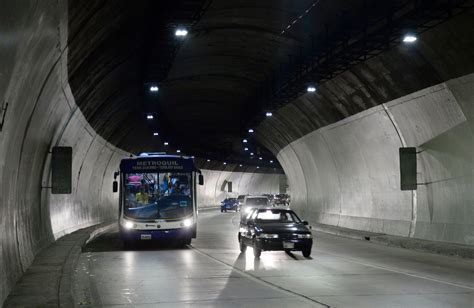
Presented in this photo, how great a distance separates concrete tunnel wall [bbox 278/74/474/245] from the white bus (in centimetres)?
724

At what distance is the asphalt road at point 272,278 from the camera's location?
1124cm

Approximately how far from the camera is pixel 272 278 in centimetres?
1446

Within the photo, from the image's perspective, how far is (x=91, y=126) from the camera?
2717cm

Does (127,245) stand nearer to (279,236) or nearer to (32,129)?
(279,236)

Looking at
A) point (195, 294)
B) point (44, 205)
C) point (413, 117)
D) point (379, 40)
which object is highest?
point (379, 40)

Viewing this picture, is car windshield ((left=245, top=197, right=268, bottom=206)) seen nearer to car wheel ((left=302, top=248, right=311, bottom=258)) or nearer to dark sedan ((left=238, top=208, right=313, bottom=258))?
dark sedan ((left=238, top=208, right=313, bottom=258))

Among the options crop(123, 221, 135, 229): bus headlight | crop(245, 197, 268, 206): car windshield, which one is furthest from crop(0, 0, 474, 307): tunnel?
crop(245, 197, 268, 206): car windshield

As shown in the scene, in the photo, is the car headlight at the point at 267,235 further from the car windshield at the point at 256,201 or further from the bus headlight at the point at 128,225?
the car windshield at the point at 256,201

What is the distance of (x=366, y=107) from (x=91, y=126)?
11078 millimetres

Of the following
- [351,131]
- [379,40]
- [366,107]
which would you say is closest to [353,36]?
[379,40]

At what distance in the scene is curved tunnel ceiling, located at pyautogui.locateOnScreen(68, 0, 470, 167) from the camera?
1708 cm

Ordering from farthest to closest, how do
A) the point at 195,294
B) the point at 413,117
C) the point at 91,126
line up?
the point at 91,126
the point at 413,117
the point at 195,294

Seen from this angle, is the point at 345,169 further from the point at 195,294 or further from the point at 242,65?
the point at 195,294

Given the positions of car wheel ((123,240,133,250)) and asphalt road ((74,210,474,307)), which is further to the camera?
car wheel ((123,240,133,250))
